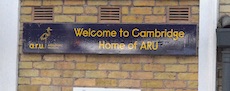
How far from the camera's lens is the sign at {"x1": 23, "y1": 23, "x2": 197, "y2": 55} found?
13.2 feet

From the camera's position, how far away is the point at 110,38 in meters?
4.12

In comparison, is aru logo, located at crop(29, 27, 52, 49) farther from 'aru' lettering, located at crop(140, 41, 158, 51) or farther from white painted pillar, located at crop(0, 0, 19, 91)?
'aru' lettering, located at crop(140, 41, 158, 51)

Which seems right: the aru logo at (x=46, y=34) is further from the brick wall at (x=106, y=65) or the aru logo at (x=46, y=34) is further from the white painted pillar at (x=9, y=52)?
the white painted pillar at (x=9, y=52)

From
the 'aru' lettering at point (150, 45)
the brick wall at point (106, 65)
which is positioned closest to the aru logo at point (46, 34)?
the brick wall at point (106, 65)

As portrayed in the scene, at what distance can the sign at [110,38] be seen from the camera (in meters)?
4.03

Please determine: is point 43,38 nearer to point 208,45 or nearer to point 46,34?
point 46,34

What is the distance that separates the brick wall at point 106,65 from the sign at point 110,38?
0.07 m

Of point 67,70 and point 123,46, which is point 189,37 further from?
point 67,70

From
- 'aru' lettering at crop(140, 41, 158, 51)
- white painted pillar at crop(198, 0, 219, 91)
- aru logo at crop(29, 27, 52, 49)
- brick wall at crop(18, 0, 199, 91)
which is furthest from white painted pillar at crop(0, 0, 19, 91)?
white painted pillar at crop(198, 0, 219, 91)

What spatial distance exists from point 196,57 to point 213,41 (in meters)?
0.24

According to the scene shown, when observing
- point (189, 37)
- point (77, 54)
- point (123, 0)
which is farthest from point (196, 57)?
point (77, 54)

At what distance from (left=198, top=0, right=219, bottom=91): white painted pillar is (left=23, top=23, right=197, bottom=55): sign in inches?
3.7

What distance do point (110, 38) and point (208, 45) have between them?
1.01 m

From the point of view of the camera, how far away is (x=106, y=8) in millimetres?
4188
